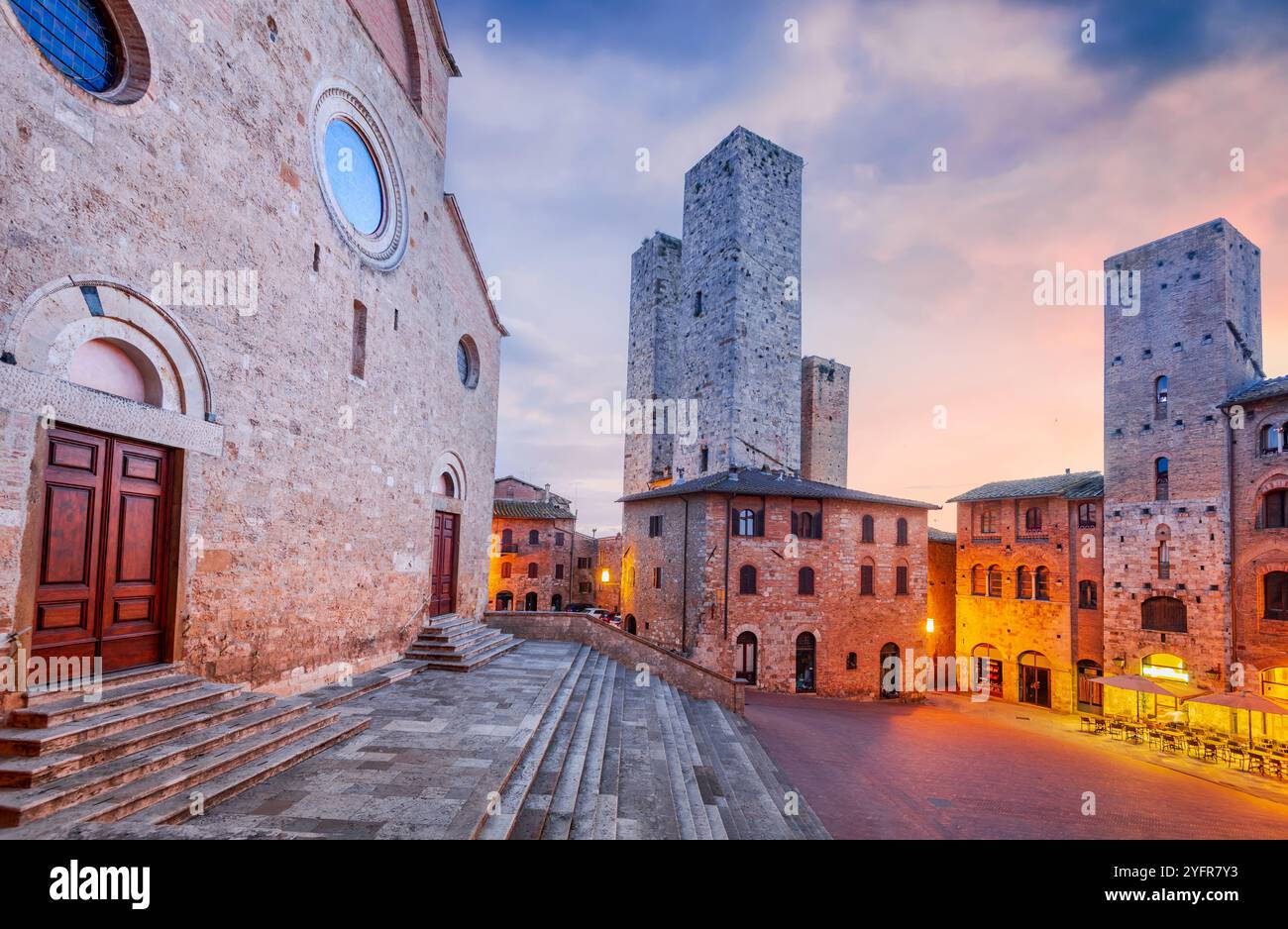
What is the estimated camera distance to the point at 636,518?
87.6 ft

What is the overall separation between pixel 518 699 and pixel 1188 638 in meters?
21.9

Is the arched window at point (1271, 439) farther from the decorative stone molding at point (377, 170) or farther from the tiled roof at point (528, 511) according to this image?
the tiled roof at point (528, 511)

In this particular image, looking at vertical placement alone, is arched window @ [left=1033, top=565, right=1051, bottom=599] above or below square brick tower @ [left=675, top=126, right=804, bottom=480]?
below

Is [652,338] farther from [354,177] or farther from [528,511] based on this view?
[354,177]

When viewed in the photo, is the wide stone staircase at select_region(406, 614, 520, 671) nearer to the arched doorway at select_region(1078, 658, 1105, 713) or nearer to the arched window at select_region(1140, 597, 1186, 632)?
the arched window at select_region(1140, 597, 1186, 632)

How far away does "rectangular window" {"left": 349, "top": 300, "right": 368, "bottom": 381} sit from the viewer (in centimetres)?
1088

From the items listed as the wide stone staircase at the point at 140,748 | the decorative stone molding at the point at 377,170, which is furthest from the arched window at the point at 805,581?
the wide stone staircase at the point at 140,748

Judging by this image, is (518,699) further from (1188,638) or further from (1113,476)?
(1113,476)

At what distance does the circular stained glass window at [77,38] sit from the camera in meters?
5.89

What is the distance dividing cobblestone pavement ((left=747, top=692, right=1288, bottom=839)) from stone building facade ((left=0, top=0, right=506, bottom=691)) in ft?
30.1

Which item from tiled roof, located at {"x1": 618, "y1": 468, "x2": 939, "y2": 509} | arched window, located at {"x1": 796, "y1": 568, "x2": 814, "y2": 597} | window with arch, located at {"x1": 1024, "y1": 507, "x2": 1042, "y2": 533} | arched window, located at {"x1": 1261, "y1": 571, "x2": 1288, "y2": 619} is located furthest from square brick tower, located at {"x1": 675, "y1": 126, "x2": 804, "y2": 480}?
arched window, located at {"x1": 1261, "y1": 571, "x2": 1288, "y2": 619}

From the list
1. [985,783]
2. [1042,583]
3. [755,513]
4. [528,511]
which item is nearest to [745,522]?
[755,513]

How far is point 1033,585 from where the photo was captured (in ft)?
86.0

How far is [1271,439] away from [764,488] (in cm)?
1520
